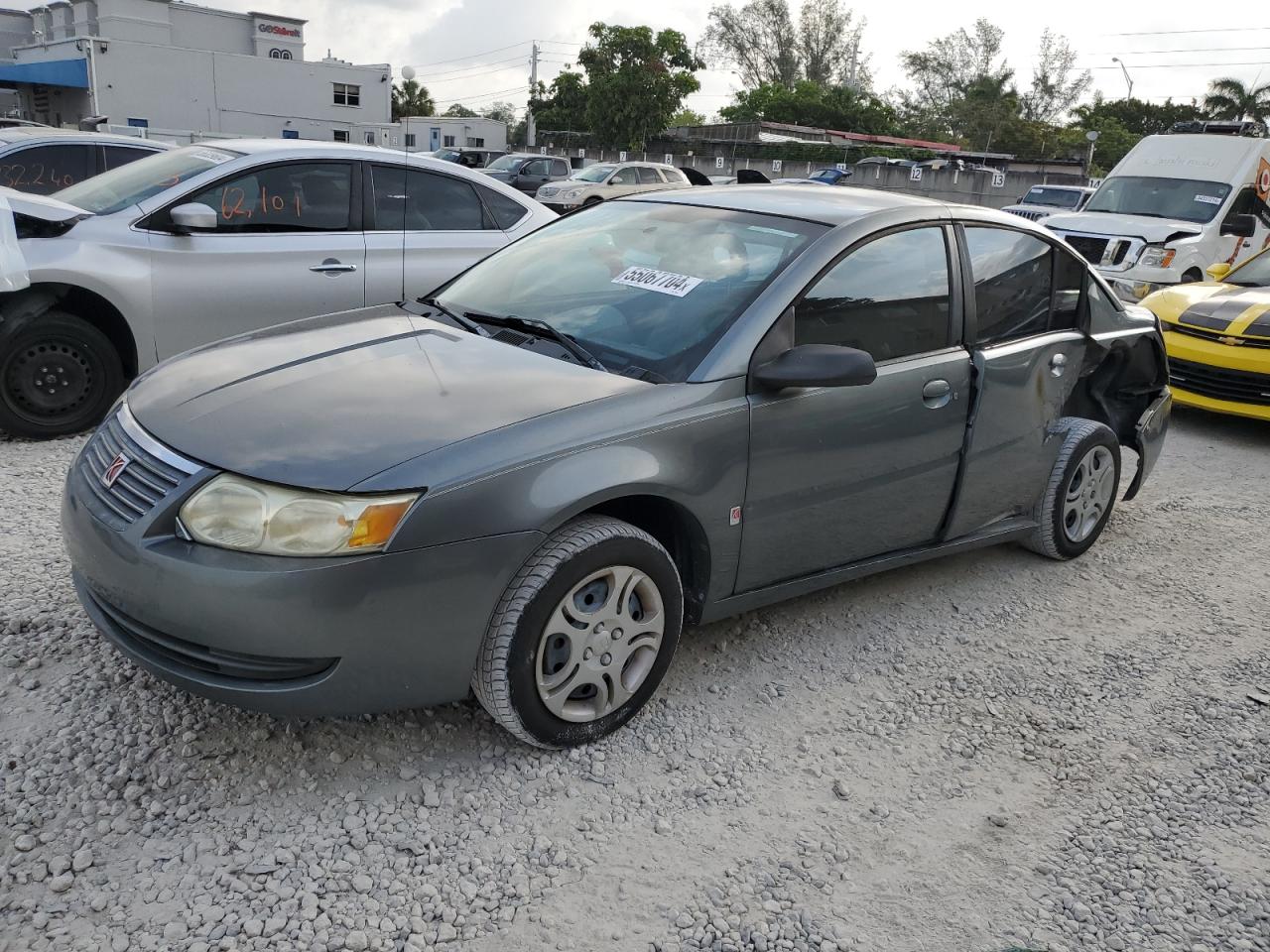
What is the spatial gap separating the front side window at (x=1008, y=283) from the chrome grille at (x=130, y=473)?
111 inches

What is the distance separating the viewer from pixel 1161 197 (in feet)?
41.4

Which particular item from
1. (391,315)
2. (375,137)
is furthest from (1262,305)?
(375,137)

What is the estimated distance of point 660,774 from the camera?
2.94 m

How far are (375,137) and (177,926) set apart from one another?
148ft

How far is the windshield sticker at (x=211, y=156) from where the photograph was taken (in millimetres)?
5711

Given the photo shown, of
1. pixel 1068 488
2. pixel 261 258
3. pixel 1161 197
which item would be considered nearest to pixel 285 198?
pixel 261 258

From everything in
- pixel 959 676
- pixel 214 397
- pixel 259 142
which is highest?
pixel 259 142

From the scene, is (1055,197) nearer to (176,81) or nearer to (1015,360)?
(1015,360)

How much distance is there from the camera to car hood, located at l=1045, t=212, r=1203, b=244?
11500mm

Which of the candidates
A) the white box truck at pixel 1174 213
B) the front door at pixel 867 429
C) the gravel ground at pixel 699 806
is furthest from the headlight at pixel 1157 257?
the front door at pixel 867 429

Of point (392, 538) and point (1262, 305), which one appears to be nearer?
point (392, 538)

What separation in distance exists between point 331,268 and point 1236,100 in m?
65.8

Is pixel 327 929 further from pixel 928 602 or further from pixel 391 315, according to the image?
pixel 928 602

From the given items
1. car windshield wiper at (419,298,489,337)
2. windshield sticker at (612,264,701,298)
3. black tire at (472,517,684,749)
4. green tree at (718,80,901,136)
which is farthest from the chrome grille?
green tree at (718,80,901,136)
